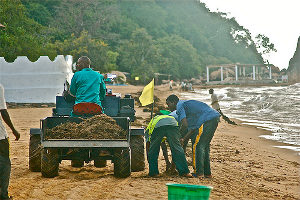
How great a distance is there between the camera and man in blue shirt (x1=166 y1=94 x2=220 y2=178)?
309 inches

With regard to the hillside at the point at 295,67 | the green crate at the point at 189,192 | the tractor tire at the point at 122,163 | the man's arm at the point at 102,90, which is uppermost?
the hillside at the point at 295,67

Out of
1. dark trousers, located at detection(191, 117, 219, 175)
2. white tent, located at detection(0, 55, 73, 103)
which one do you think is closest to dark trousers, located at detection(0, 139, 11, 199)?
dark trousers, located at detection(191, 117, 219, 175)

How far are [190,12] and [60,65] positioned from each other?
116 meters

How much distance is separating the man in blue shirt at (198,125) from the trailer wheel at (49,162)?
206cm

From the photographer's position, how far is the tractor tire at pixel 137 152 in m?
8.15

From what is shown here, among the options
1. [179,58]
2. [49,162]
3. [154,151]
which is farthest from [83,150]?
[179,58]

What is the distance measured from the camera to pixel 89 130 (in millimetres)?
7285

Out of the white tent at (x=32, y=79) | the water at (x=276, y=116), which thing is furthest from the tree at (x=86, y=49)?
the white tent at (x=32, y=79)

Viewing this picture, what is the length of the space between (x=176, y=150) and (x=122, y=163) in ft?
2.91

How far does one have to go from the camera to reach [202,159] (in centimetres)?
786

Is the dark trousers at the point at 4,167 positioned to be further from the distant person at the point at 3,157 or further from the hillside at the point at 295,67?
the hillside at the point at 295,67

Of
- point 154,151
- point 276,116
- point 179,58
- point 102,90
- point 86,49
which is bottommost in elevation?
point 276,116

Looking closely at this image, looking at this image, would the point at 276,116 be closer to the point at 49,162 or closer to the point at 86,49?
the point at 49,162

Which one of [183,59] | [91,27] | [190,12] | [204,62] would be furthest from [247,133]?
[190,12]
